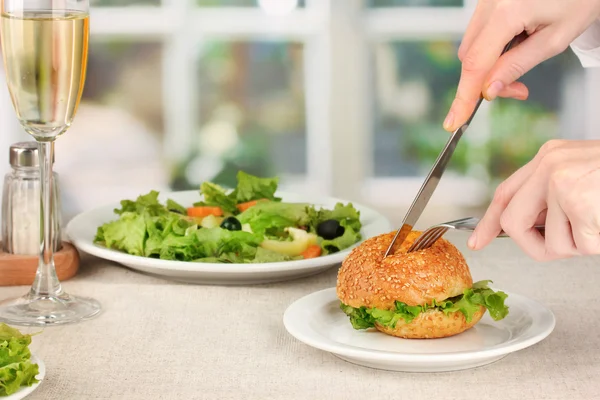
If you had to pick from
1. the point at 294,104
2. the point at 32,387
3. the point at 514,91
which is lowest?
the point at 32,387

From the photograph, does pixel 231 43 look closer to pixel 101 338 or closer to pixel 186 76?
pixel 186 76

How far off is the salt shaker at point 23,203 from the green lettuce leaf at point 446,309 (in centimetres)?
62

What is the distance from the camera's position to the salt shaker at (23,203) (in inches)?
61.1

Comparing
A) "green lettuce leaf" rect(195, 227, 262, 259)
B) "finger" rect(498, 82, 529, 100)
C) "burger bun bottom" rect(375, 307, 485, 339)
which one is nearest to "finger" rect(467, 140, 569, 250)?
"burger bun bottom" rect(375, 307, 485, 339)

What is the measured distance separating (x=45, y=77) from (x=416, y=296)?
0.62 m

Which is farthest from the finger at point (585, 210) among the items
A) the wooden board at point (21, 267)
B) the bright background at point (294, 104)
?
the bright background at point (294, 104)

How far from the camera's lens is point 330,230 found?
1.65m

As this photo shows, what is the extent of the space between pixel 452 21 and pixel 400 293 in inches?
114

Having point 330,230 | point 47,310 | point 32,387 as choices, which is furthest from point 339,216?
point 32,387

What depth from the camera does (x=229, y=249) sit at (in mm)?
1547

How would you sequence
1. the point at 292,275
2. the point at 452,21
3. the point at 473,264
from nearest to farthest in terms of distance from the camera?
the point at 292,275, the point at 473,264, the point at 452,21

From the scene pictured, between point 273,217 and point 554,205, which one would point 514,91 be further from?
point 273,217

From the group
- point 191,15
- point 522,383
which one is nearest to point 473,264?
point 522,383

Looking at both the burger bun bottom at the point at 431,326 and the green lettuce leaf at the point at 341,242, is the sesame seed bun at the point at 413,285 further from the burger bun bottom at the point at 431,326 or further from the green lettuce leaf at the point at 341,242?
the green lettuce leaf at the point at 341,242
